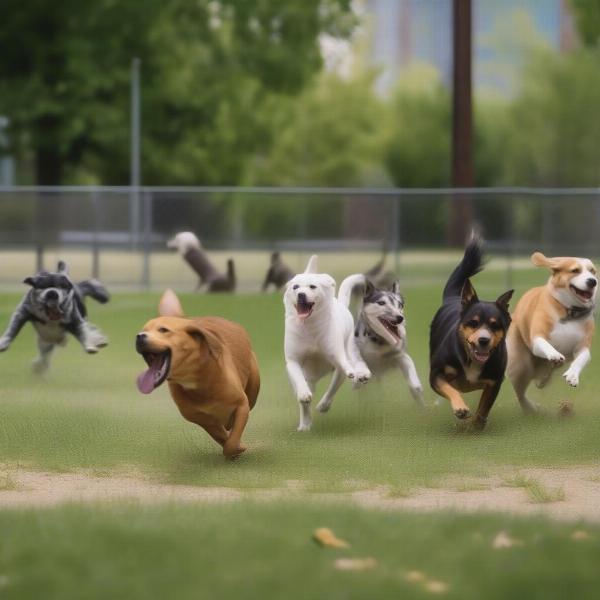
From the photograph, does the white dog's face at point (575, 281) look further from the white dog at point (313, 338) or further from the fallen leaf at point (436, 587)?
the fallen leaf at point (436, 587)

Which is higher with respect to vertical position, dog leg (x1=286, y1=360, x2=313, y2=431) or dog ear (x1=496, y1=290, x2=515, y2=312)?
dog ear (x1=496, y1=290, x2=515, y2=312)

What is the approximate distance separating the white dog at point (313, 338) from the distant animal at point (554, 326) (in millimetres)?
1288

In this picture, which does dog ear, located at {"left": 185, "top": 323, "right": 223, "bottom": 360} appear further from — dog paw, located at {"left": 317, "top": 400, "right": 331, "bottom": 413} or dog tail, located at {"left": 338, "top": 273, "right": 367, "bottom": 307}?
dog tail, located at {"left": 338, "top": 273, "right": 367, "bottom": 307}

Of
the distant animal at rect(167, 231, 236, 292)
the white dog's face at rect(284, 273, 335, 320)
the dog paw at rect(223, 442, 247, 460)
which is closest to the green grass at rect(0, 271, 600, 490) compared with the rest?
the dog paw at rect(223, 442, 247, 460)

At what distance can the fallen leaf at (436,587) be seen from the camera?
5.89 meters

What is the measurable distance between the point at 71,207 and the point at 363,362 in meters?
14.0

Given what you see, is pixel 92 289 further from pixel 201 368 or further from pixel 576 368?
pixel 201 368

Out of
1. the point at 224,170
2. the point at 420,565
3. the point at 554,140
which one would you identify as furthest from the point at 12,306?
the point at 554,140

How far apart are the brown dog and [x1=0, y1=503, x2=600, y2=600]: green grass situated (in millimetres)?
1566

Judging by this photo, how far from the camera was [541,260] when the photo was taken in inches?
464

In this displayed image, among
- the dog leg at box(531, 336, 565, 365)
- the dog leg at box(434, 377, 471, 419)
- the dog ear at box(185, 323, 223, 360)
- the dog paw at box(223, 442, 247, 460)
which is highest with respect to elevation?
the dog ear at box(185, 323, 223, 360)

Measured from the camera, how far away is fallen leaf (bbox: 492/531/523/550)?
662cm

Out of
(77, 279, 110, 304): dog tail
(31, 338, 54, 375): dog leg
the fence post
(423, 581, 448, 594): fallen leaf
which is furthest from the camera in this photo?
the fence post

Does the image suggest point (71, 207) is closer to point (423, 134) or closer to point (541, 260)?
point (541, 260)
